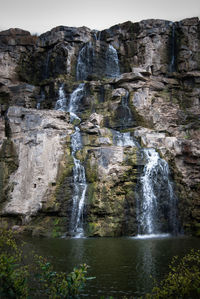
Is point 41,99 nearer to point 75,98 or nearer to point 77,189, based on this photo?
point 75,98

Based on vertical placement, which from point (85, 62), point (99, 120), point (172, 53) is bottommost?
point (99, 120)

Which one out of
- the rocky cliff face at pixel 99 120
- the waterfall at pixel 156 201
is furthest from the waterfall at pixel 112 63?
the waterfall at pixel 156 201

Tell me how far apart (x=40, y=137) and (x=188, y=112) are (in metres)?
19.2

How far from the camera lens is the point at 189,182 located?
1070 inches

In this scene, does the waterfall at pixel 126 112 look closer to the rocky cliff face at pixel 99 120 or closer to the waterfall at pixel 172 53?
the rocky cliff face at pixel 99 120

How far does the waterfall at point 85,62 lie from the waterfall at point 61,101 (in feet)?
16.2

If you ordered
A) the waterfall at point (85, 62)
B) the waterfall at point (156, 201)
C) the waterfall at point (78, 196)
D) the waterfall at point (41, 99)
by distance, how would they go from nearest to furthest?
the waterfall at point (78, 196) → the waterfall at point (156, 201) → the waterfall at point (41, 99) → the waterfall at point (85, 62)

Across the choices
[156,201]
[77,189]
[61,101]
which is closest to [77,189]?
[77,189]

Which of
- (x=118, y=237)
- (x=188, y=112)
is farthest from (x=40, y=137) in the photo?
(x=188, y=112)

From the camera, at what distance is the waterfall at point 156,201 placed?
2280 centimetres

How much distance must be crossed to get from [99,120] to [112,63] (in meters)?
13.9

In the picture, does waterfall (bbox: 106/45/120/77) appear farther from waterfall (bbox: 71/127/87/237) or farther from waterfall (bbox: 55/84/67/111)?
waterfall (bbox: 71/127/87/237)

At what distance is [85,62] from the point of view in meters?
41.9

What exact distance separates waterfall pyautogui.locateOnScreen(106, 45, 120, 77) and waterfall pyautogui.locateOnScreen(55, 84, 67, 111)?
781 cm
